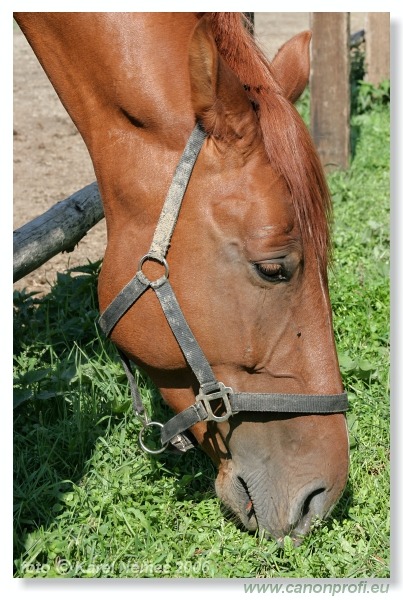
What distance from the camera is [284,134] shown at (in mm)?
2277

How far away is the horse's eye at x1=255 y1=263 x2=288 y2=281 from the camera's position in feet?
7.48

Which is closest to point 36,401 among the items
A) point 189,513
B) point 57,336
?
point 57,336

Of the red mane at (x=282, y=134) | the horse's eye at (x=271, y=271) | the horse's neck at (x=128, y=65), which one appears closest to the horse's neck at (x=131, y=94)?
the horse's neck at (x=128, y=65)

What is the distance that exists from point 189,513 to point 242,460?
0.60m

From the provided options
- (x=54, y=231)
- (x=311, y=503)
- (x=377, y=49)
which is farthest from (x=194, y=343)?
(x=377, y=49)

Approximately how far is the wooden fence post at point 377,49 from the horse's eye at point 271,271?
6491mm

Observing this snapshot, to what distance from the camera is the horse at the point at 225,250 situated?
228 cm

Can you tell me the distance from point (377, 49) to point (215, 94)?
665 centimetres

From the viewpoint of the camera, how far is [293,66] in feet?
8.98

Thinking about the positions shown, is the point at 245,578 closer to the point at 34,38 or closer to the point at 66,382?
the point at 66,382

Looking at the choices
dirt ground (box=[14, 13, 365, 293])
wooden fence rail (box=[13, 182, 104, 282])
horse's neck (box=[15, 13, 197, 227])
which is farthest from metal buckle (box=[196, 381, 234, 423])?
dirt ground (box=[14, 13, 365, 293])

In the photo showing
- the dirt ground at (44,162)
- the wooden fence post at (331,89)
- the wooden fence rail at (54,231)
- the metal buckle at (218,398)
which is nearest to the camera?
the metal buckle at (218,398)

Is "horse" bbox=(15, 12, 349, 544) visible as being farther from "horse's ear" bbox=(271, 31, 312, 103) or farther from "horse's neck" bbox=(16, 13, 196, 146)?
"horse's ear" bbox=(271, 31, 312, 103)

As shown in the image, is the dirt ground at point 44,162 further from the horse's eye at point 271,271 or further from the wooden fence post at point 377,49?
the horse's eye at point 271,271
